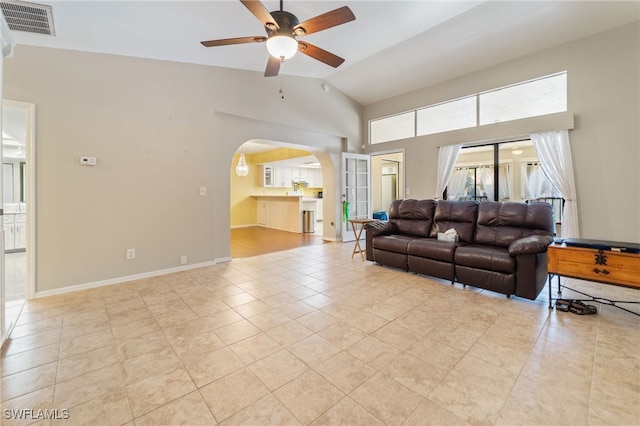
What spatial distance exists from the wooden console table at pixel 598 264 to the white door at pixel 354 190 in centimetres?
435

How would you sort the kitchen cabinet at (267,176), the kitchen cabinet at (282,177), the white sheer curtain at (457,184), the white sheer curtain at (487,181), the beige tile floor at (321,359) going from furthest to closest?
the kitchen cabinet at (282,177) < the kitchen cabinet at (267,176) < the white sheer curtain at (457,184) < the white sheer curtain at (487,181) < the beige tile floor at (321,359)

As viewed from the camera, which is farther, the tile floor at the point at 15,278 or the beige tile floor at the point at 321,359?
the tile floor at the point at 15,278

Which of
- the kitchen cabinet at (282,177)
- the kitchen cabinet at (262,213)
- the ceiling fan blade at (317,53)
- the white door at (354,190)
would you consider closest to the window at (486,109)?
the white door at (354,190)

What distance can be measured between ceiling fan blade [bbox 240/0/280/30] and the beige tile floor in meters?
2.72

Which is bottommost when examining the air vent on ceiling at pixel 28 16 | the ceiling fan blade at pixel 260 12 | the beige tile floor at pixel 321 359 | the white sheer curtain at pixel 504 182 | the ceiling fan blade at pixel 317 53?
the beige tile floor at pixel 321 359

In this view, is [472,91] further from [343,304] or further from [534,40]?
[343,304]

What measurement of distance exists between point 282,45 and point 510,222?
3.52 meters

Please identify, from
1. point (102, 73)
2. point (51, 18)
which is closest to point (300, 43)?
point (51, 18)

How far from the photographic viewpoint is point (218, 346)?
212 cm

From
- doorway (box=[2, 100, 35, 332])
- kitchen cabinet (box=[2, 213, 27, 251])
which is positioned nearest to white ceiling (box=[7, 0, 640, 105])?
doorway (box=[2, 100, 35, 332])

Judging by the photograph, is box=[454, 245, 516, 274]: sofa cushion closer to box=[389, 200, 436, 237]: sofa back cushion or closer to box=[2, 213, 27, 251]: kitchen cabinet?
box=[389, 200, 436, 237]: sofa back cushion

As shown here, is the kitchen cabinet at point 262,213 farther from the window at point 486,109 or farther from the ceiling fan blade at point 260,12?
the ceiling fan blade at point 260,12

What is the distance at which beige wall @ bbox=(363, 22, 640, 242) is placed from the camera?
3727mm

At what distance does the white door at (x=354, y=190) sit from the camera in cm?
673
